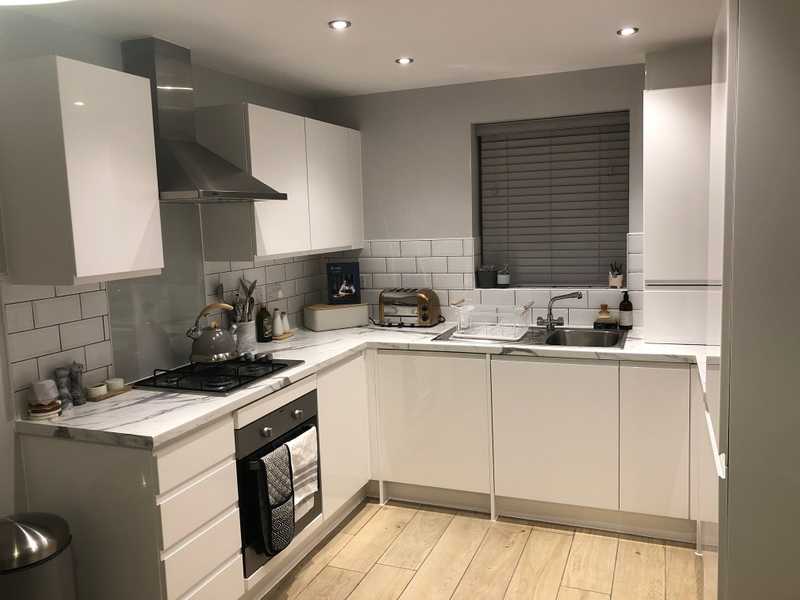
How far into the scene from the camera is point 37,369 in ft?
8.18

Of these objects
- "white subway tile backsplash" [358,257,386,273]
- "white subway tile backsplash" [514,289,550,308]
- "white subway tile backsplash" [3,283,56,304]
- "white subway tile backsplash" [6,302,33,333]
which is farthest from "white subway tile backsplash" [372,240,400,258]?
"white subway tile backsplash" [6,302,33,333]

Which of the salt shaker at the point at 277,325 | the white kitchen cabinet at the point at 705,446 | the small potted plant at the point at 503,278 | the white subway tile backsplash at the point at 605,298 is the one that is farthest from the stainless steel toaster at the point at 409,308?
the white kitchen cabinet at the point at 705,446

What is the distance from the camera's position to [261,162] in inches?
128

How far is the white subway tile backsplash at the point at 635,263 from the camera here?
3710 mm

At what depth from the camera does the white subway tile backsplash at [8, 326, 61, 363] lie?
94.5 inches

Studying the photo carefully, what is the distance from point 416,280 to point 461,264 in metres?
0.32

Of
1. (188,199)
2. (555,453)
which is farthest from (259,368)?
(555,453)

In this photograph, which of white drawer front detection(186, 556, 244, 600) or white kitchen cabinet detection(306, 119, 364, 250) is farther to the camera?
white kitchen cabinet detection(306, 119, 364, 250)

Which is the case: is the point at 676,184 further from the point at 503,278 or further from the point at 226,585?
the point at 226,585

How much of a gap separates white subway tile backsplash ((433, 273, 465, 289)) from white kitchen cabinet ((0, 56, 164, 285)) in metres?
2.13

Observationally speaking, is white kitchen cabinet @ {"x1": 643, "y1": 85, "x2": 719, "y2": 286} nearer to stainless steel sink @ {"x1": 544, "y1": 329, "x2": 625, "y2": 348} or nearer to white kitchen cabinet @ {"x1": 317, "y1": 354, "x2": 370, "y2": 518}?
stainless steel sink @ {"x1": 544, "y1": 329, "x2": 625, "y2": 348}

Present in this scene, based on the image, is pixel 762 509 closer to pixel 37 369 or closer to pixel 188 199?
pixel 188 199

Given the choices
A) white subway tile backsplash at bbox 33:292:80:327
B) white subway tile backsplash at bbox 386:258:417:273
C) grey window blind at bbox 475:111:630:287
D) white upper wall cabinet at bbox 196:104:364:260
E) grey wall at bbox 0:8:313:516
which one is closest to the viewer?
grey wall at bbox 0:8:313:516

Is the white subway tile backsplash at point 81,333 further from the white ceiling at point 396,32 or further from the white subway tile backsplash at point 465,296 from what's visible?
the white subway tile backsplash at point 465,296
